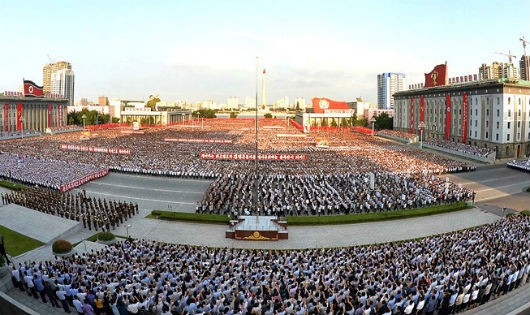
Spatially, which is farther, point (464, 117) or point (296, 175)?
point (464, 117)

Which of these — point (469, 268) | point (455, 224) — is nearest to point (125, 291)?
point (469, 268)

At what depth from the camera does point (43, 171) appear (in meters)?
40.3

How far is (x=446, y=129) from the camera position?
77000 millimetres

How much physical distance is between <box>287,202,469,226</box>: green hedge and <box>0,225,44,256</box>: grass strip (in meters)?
15.3

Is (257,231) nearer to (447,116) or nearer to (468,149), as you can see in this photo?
(468,149)

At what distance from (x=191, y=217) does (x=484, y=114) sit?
5593 cm

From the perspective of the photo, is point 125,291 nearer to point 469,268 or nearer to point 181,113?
point 469,268

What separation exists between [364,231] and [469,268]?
33.2ft

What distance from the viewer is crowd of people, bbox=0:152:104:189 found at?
37.6 meters

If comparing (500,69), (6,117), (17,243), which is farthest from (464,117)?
(6,117)

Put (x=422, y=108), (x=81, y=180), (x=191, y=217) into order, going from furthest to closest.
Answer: (x=422, y=108)
(x=81, y=180)
(x=191, y=217)

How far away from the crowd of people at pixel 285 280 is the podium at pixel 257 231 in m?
5.21

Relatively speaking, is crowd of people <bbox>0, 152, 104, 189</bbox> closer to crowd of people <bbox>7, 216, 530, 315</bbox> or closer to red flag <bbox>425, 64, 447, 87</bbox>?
crowd of people <bbox>7, 216, 530, 315</bbox>

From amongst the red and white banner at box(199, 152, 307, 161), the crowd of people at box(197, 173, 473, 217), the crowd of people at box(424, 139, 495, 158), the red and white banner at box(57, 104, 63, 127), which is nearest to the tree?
the crowd of people at box(424, 139, 495, 158)
